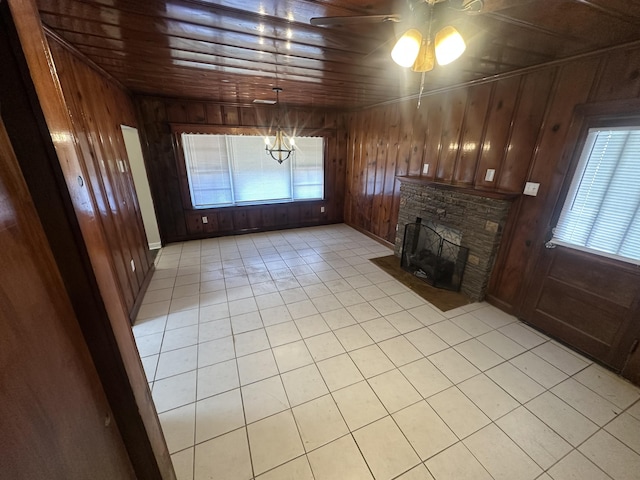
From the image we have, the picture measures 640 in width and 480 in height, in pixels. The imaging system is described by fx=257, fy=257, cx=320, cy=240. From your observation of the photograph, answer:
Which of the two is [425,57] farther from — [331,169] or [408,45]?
[331,169]

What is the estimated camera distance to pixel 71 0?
139 centimetres

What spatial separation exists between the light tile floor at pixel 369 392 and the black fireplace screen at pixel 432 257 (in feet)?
1.57

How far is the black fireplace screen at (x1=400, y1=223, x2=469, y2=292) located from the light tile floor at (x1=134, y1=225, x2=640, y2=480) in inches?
18.8

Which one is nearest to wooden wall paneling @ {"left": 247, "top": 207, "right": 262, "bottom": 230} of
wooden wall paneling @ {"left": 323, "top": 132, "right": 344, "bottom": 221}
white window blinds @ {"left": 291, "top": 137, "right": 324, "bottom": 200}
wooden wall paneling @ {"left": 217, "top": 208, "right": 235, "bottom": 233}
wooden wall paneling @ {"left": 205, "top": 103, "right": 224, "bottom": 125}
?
wooden wall paneling @ {"left": 217, "top": 208, "right": 235, "bottom": 233}

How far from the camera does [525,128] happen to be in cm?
247

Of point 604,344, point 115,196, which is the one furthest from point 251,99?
point 604,344

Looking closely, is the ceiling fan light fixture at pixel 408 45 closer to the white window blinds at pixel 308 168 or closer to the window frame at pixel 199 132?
the window frame at pixel 199 132

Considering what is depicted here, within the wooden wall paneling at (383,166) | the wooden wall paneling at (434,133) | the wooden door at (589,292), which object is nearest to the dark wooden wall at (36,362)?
the wooden door at (589,292)

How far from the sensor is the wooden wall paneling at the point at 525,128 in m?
2.32

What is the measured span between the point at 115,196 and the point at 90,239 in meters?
2.64

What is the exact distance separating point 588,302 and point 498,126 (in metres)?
1.84

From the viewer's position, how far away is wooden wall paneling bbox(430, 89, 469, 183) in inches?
121

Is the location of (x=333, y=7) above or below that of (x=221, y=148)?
above

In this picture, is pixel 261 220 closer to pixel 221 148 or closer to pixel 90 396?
pixel 221 148
